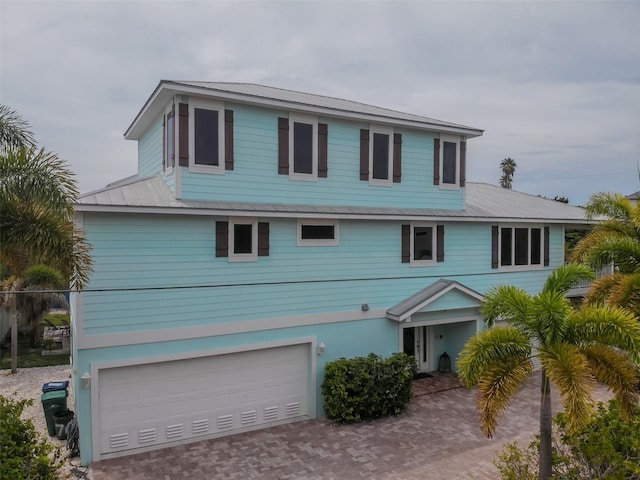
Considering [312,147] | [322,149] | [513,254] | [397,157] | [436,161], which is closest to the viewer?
[312,147]

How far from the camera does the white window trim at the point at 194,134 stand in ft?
35.6

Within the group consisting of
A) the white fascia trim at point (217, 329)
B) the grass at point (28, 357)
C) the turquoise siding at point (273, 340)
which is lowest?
the grass at point (28, 357)

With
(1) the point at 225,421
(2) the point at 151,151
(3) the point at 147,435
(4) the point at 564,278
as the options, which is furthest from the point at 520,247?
(3) the point at 147,435

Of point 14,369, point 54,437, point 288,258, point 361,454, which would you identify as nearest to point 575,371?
point 361,454

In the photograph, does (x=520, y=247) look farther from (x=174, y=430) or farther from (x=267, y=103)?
(x=174, y=430)

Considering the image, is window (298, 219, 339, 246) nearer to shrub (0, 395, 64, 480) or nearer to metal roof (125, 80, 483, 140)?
metal roof (125, 80, 483, 140)

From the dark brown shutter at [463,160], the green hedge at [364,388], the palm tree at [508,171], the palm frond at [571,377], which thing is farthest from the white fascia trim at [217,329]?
the palm tree at [508,171]

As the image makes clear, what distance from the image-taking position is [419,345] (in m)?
15.8

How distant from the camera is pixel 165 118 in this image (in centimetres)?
1184

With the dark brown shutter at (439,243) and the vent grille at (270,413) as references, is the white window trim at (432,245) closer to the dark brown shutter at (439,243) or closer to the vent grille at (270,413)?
the dark brown shutter at (439,243)

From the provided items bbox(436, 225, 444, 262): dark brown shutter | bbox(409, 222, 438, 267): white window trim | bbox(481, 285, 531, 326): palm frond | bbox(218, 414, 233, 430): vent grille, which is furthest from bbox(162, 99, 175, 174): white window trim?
bbox(436, 225, 444, 262): dark brown shutter

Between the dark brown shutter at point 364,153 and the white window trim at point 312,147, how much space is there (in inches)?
57.4

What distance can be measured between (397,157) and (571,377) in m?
8.55

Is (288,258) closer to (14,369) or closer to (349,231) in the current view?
(349,231)
